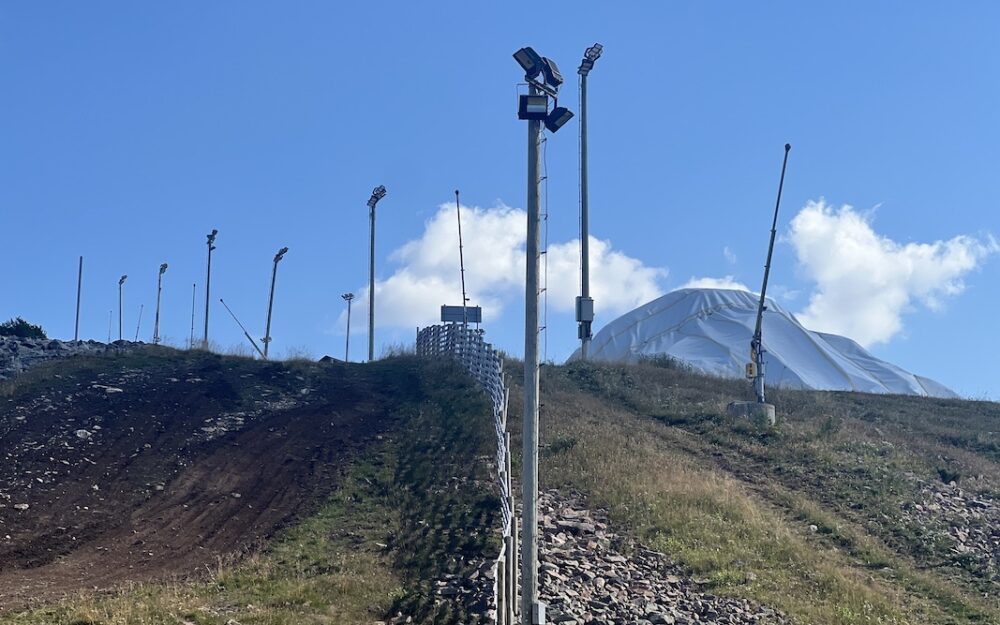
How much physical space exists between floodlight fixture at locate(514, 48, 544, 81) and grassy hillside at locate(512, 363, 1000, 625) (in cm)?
860

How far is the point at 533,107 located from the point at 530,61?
0.54m

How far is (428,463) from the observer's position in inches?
914

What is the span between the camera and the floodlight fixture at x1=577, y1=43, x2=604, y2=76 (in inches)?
1790

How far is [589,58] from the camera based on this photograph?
151ft

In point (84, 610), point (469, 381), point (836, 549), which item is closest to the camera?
point (84, 610)

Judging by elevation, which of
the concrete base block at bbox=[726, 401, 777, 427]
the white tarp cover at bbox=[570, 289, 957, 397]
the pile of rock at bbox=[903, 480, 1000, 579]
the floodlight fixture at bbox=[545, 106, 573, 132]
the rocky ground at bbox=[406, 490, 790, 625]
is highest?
the white tarp cover at bbox=[570, 289, 957, 397]

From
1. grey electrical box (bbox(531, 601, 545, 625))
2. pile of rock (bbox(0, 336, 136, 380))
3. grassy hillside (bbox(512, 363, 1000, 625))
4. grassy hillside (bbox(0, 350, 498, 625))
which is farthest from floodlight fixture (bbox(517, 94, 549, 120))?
pile of rock (bbox(0, 336, 136, 380))

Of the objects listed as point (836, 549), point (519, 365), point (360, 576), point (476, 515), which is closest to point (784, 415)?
point (519, 365)

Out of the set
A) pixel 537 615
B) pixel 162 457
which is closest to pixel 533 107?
pixel 537 615

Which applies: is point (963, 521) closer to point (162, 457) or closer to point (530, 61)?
point (530, 61)

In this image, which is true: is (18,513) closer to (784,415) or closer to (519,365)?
(519,365)

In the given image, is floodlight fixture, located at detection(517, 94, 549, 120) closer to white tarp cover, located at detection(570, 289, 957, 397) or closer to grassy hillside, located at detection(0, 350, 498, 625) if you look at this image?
grassy hillside, located at detection(0, 350, 498, 625)

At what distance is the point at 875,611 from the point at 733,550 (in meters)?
2.70

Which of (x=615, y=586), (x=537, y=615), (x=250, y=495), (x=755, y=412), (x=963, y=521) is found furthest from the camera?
(x=755, y=412)
